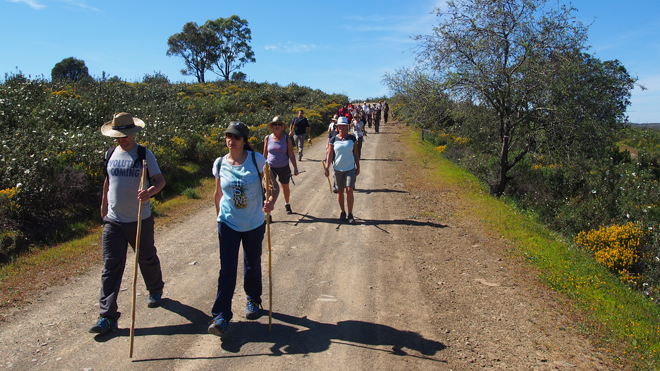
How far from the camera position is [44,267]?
600cm

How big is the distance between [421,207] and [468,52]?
159 inches

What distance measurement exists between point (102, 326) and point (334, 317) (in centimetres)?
239

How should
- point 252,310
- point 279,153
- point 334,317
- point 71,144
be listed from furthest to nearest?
point 71,144 → point 279,153 → point 334,317 → point 252,310

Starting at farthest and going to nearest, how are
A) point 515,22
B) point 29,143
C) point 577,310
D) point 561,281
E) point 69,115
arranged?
point 69,115, point 515,22, point 29,143, point 561,281, point 577,310

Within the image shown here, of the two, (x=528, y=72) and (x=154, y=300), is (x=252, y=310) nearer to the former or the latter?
(x=154, y=300)

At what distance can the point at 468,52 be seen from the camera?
10.3 meters

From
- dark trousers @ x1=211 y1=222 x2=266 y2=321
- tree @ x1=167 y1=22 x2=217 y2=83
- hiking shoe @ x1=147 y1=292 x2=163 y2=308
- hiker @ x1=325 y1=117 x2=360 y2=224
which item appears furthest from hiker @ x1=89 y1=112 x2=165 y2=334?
tree @ x1=167 y1=22 x2=217 y2=83

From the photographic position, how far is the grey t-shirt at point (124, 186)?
4320 mm

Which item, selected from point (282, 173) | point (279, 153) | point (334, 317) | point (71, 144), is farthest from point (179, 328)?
point (71, 144)

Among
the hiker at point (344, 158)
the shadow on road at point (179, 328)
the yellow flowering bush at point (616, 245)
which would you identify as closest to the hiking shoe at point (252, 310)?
the shadow on road at point (179, 328)

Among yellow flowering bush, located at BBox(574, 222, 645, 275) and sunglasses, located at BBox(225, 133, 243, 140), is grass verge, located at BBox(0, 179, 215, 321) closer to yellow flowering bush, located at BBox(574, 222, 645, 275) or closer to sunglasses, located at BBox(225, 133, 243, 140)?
sunglasses, located at BBox(225, 133, 243, 140)

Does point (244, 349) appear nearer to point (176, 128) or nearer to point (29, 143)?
point (29, 143)

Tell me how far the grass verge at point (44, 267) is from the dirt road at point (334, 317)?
0.82ft

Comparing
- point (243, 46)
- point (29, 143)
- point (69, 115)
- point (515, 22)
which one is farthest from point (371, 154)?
point (243, 46)
